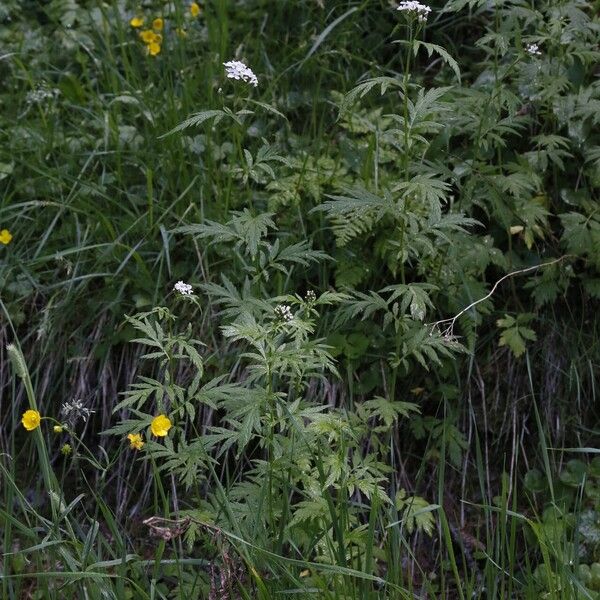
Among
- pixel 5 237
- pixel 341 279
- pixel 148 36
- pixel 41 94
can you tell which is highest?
pixel 148 36

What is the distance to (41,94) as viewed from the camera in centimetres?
350

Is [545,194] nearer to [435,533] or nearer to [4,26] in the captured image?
[435,533]

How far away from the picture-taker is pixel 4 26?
4000mm

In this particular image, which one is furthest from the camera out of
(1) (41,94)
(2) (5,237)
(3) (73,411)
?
(1) (41,94)

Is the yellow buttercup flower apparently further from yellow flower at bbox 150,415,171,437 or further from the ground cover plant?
yellow flower at bbox 150,415,171,437

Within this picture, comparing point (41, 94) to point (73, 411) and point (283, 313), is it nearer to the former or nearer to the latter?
point (73, 411)

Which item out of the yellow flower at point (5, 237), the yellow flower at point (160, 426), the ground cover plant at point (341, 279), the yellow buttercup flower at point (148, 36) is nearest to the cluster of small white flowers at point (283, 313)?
the ground cover plant at point (341, 279)

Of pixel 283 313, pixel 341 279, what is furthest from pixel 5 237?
pixel 283 313

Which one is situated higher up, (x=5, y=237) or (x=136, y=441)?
(x=136, y=441)

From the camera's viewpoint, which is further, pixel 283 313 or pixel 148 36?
pixel 148 36

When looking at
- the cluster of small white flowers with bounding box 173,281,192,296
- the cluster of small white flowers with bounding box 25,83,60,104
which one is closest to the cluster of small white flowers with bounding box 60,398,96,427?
the cluster of small white flowers with bounding box 173,281,192,296

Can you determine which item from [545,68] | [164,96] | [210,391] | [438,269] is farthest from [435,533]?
[164,96]

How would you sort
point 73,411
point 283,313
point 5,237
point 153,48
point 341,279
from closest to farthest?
1. point 283,313
2. point 73,411
3. point 341,279
4. point 5,237
5. point 153,48

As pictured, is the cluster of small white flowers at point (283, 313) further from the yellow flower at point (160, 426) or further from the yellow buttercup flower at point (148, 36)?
the yellow buttercup flower at point (148, 36)
